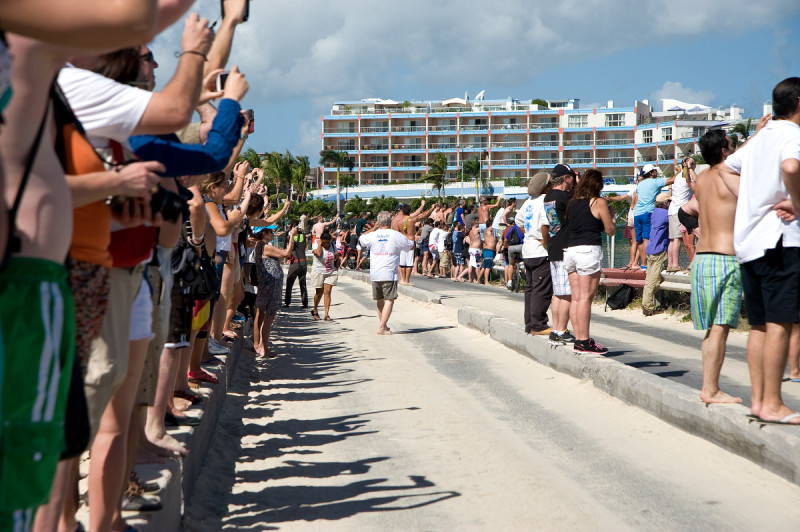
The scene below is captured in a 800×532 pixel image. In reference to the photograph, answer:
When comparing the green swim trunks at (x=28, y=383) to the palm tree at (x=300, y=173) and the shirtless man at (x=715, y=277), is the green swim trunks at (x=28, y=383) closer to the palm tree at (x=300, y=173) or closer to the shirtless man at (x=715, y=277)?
the shirtless man at (x=715, y=277)

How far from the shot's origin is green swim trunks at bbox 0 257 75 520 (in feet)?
6.48

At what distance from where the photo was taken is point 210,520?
4848mm

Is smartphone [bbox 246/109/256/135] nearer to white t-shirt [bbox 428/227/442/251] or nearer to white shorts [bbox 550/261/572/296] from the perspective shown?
white shorts [bbox 550/261/572/296]

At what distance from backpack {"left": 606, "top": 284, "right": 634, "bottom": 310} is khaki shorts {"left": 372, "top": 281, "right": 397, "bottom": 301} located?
4.73 metres

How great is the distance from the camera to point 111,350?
2988 millimetres

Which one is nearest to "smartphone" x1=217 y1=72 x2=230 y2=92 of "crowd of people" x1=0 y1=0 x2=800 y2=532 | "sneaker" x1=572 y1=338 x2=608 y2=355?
"crowd of people" x1=0 y1=0 x2=800 y2=532

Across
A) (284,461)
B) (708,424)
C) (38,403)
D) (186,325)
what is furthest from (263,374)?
(38,403)

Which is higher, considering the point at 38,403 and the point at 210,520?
the point at 38,403

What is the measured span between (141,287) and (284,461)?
9.66 ft

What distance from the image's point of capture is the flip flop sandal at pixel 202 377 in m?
7.45

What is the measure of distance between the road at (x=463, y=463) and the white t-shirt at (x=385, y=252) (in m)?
4.30

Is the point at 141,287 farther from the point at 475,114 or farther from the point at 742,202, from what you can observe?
the point at 475,114


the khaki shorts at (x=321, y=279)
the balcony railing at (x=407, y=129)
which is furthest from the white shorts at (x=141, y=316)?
the balcony railing at (x=407, y=129)

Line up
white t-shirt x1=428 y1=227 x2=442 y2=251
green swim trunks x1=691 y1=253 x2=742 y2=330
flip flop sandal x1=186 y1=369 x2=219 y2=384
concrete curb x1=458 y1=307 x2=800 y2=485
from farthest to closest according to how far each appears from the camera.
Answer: white t-shirt x1=428 y1=227 x2=442 y2=251 → flip flop sandal x1=186 y1=369 x2=219 y2=384 → green swim trunks x1=691 y1=253 x2=742 y2=330 → concrete curb x1=458 y1=307 x2=800 y2=485
